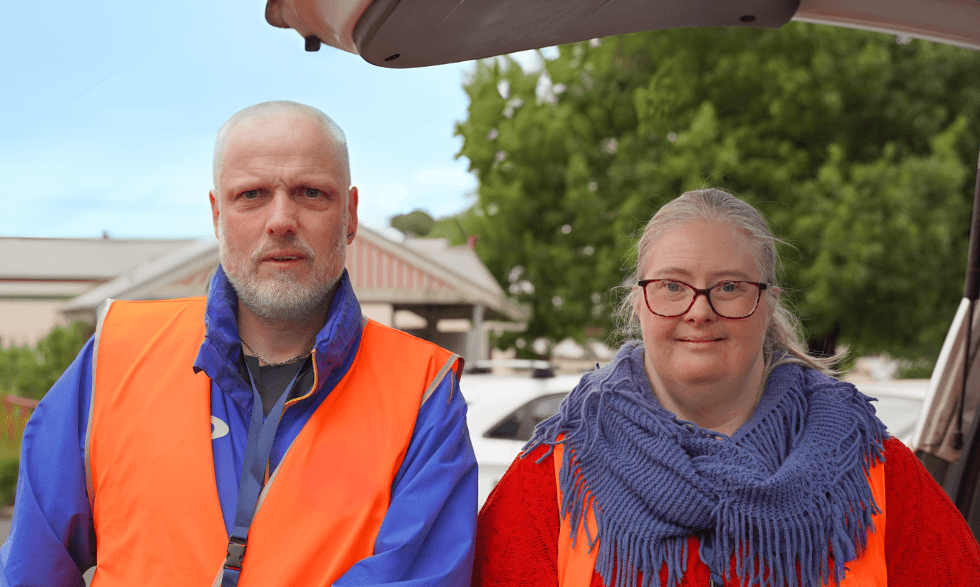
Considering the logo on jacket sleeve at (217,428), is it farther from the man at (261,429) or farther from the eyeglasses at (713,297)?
the eyeglasses at (713,297)

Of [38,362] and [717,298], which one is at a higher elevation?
[717,298]

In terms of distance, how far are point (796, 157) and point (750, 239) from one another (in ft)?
33.8

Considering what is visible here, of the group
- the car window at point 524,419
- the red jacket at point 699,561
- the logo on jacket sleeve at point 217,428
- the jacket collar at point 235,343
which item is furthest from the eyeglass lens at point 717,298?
the car window at point 524,419

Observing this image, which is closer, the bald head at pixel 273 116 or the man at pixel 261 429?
the man at pixel 261 429

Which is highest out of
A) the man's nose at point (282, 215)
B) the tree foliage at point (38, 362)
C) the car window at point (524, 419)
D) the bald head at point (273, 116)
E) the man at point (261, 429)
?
the bald head at point (273, 116)

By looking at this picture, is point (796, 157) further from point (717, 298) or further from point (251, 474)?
point (251, 474)

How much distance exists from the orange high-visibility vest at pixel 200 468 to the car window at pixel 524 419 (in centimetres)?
437

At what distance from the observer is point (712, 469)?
1911 mm

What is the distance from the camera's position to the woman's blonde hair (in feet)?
6.82

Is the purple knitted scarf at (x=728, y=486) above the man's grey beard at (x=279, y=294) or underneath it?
underneath

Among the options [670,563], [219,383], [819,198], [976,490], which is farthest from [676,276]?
[819,198]

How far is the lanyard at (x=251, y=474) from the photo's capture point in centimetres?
174

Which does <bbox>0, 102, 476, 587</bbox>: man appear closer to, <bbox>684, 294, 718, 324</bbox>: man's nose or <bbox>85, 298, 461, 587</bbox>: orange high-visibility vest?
<bbox>85, 298, 461, 587</bbox>: orange high-visibility vest

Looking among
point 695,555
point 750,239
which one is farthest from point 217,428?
point 750,239
